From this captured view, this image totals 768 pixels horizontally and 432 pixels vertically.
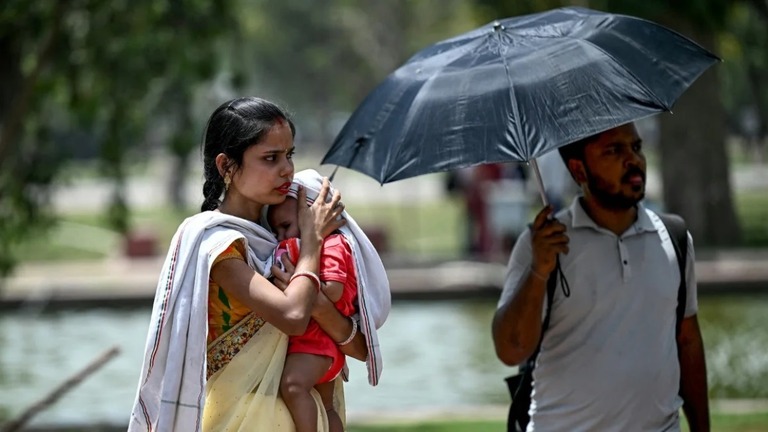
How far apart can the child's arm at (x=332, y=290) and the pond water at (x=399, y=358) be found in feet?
19.3

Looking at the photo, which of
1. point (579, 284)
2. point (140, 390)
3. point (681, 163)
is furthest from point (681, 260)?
point (681, 163)

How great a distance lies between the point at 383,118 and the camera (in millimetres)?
4816

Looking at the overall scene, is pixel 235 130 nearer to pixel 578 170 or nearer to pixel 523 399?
pixel 578 170

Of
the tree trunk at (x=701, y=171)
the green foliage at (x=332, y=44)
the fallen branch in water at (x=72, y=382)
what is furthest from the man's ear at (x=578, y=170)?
the green foliage at (x=332, y=44)

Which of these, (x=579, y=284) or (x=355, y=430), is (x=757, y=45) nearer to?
(x=355, y=430)

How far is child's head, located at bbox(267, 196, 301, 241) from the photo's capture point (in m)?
3.89

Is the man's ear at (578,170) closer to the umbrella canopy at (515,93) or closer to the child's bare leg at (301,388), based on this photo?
the umbrella canopy at (515,93)

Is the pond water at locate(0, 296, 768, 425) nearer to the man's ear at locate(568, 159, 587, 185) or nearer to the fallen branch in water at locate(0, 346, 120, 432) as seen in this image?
the fallen branch in water at locate(0, 346, 120, 432)

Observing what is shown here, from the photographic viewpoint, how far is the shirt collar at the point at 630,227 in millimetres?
4812

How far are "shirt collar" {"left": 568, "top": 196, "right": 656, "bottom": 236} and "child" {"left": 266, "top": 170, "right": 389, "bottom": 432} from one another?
1153mm

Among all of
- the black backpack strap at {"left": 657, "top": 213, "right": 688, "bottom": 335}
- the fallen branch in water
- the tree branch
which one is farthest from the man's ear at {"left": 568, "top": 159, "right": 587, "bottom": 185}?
the tree branch

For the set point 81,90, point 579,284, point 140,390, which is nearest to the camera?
point 140,390

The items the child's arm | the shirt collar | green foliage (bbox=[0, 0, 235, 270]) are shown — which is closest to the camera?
the child's arm

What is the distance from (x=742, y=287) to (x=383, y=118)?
1220 centimetres
